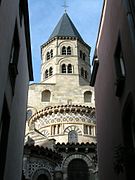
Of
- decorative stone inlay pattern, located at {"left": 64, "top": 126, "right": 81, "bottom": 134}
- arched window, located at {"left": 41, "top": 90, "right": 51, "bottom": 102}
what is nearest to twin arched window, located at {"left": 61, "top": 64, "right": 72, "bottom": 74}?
arched window, located at {"left": 41, "top": 90, "right": 51, "bottom": 102}

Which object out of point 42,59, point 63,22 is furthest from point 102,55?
point 63,22

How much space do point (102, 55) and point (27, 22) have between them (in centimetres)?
334

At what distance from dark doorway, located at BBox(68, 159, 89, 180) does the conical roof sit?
2252cm

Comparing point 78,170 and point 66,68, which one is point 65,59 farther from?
point 78,170

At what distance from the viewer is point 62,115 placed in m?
33.6
